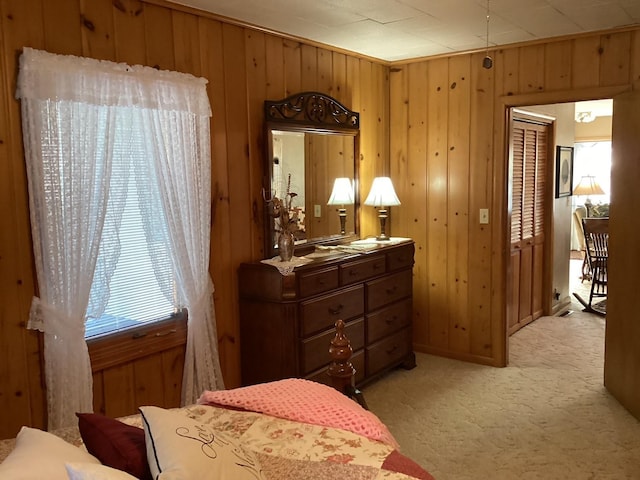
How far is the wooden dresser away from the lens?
3.43 meters

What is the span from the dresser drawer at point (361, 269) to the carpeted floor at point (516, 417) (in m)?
0.84

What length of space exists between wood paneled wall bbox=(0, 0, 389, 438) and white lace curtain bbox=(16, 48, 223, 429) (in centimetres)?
6

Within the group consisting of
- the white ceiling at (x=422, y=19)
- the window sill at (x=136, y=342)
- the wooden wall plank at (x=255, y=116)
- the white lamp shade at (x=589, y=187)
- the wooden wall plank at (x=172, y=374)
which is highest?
the white ceiling at (x=422, y=19)

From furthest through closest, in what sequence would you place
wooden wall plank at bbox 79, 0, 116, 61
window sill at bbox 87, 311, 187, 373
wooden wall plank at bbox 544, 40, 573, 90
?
1. wooden wall plank at bbox 544, 40, 573, 90
2. window sill at bbox 87, 311, 187, 373
3. wooden wall plank at bbox 79, 0, 116, 61

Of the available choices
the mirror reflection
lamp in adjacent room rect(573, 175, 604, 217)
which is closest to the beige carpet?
the mirror reflection

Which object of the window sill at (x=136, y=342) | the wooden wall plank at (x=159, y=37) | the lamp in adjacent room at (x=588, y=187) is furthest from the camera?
the lamp in adjacent room at (x=588, y=187)

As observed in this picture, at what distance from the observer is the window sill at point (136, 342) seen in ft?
9.30

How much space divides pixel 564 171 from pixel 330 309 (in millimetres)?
3817

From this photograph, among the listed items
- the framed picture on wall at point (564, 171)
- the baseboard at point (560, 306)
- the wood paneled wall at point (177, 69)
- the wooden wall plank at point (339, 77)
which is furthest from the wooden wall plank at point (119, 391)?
the framed picture on wall at point (564, 171)

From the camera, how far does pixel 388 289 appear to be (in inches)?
168

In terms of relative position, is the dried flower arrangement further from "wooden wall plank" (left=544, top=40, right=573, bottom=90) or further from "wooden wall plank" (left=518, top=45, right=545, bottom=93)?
"wooden wall plank" (left=544, top=40, right=573, bottom=90)

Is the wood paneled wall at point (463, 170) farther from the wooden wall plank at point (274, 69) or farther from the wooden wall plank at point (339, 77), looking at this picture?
the wooden wall plank at point (274, 69)

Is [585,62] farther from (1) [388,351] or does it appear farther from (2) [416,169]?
(1) [388,351]

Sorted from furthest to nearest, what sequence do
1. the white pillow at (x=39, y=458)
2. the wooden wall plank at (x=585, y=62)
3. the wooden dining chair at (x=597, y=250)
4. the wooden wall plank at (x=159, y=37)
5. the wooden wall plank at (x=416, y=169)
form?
1. the wooden dining chair at (x=597, y=250)
2. the wooden wall plank at (x=416, y=169)
3. the wooden wall plank at (x=585, y=62)
4. the wooden wall plank at (x=159, y=37)
5. the white pillow at (x=39, y=458)
